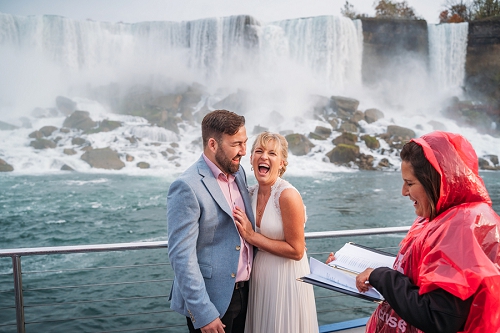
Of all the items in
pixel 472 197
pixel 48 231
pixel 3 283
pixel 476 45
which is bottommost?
pixel 48 231

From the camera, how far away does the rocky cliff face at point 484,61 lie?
27406 mm

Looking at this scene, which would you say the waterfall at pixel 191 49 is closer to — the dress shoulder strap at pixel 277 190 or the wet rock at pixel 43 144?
the wet rock at pixel 43 144

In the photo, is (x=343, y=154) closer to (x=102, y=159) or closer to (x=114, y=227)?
(x=102, y=159)

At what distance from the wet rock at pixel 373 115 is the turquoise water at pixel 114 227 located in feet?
23.2

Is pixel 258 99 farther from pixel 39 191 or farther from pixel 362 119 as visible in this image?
pixel 39 191

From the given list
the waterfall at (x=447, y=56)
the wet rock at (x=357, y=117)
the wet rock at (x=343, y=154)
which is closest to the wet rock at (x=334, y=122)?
the wet rock at (x=357, y=117)

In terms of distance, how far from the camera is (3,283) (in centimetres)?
730

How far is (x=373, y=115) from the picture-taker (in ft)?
89.7

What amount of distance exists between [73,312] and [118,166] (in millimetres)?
16401

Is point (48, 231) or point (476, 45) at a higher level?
point (476, 45)

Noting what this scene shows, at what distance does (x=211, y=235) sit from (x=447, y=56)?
31.7 metres

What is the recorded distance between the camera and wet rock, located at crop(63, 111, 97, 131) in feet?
80.0

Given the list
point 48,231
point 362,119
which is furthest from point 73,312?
point 362,119

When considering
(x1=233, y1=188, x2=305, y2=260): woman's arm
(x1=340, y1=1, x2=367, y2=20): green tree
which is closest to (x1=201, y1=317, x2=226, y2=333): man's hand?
(x1=233, y1=188, x2=305, y2=260): woman's arm
